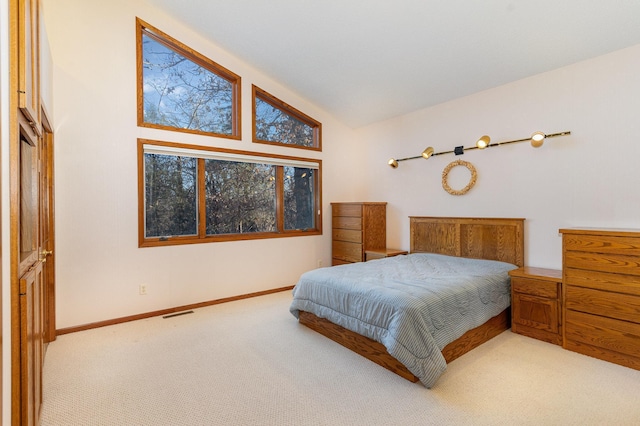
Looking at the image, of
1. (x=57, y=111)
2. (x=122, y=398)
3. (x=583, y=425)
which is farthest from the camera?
(x=57, y=111)

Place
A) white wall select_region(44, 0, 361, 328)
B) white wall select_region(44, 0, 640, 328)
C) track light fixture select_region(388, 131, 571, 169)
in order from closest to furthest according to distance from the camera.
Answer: white wall select_region(44, 0, 640, 328)
white wall select_region(44, 0, 361, 328)
track light fixture select_region(388, 131, 571, 169)

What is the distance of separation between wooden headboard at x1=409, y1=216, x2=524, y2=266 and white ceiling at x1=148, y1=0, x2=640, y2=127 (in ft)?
5.23

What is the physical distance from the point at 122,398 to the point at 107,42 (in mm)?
3374

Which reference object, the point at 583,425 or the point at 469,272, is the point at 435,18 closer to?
the point at 469,272

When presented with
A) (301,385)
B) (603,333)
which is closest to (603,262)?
(603,333)

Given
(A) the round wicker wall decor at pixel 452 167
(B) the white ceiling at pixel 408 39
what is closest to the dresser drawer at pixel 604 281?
(A) the round wicker wall decor at pixel 452 167

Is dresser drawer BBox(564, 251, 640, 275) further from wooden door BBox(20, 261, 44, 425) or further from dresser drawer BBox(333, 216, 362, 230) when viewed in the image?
wooden door BBox(20, 261, 44, 425)

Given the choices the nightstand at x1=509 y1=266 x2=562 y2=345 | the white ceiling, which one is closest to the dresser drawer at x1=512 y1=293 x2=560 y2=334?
the nightstand at x1=509 y1=266 x2=562 y2=345

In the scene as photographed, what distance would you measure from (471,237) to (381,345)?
2176 millimetres

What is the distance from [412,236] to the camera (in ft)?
15.1

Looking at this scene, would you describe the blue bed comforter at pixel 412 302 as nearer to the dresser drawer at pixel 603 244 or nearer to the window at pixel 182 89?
the dresser drawer at pixel 603 244

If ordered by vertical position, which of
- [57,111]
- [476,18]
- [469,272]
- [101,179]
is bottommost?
[469,272]

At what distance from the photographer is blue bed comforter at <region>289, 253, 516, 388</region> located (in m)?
2.20

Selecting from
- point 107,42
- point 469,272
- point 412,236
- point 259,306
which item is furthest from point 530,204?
point 107,42
